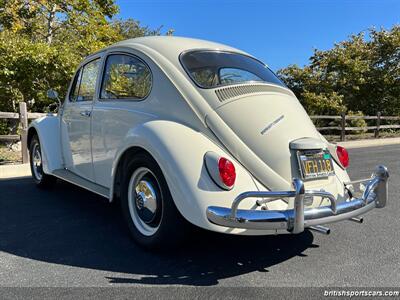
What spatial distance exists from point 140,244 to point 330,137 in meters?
14.9

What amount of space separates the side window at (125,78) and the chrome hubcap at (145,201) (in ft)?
2.73

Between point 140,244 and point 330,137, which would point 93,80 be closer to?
point 140,244

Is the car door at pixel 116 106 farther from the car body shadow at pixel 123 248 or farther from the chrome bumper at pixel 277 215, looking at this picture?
the chrome bumper at pixel 277 215

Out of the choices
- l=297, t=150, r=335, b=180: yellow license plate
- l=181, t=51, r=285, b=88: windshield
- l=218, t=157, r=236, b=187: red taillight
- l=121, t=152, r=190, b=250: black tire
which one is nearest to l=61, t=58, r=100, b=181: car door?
l=121, t=152, r=190, b=250: black tire

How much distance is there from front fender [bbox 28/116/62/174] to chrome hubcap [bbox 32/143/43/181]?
0.44m

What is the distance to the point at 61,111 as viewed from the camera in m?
5.41

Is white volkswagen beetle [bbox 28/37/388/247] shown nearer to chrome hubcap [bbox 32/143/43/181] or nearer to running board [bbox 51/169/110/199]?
running board [bbox 51/169/110/199]

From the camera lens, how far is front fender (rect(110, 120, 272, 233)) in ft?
9.57

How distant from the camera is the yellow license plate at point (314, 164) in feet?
11.0

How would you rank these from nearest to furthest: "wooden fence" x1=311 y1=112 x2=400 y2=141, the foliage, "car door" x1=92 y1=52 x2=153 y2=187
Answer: "car door" x1=92 y1=52 x2=153 y2=187
"wooden fence" x1=311 y1=112 x2=400 y2=141
the foliage

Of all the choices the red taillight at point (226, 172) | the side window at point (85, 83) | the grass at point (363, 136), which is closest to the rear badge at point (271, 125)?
the red taillight at point (226, 172)

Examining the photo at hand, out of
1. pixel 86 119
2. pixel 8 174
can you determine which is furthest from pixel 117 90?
pixel 8 174

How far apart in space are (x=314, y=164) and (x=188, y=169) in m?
1.14

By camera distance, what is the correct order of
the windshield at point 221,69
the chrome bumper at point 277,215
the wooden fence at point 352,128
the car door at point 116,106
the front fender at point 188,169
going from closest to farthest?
the chrome bumper at point 277,215 → the front fender at point 188,169 → the windshield at point 221,69 → the car door at point 116,106 → the wooden fence at point 352,128
